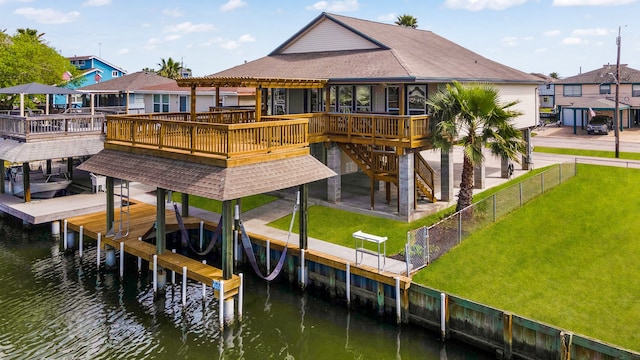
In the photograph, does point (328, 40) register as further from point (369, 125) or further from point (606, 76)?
point (606, 76)

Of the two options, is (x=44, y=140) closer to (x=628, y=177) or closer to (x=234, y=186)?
(x=234, y=186)

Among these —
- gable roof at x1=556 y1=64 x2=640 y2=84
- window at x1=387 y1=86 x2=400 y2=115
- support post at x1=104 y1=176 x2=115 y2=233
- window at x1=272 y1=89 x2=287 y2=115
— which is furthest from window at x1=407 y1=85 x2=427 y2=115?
gable roof at x1=556 y1=64 x2=640 y2=84

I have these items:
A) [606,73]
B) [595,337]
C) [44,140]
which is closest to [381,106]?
[595,337]

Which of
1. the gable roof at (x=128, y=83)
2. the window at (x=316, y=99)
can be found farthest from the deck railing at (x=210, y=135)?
the gable roof at (x=128, y=83)

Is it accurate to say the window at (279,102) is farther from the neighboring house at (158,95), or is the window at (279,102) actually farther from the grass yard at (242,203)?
the neighboring house at (158,95)

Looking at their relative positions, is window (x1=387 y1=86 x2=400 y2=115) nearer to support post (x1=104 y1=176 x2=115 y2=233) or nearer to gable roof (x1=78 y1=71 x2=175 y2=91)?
support post (x1=104 y1=176 x2=115 y2=233)
